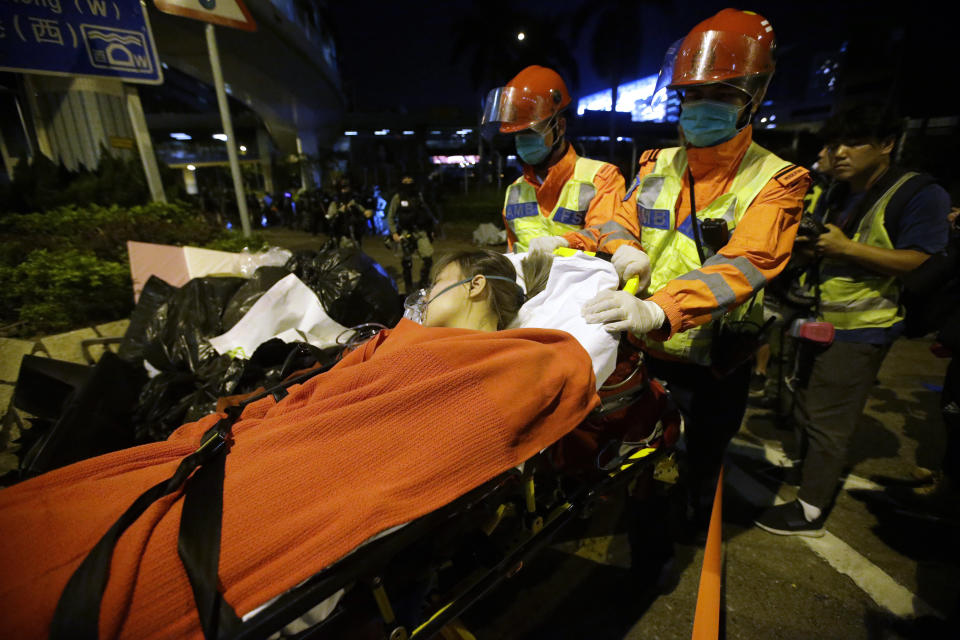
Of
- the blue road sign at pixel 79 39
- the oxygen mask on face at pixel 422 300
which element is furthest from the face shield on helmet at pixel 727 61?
the blue road sign at pixel 79 39

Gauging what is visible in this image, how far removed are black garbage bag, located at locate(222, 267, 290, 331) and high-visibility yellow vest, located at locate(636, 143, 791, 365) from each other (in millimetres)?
2661

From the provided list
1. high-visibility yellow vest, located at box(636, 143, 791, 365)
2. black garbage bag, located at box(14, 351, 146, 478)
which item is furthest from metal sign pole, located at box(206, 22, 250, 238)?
high-visibility yellow vest, located at box(636, 143, 791, 365)

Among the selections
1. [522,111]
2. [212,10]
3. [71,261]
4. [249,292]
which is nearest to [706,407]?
[522,111]

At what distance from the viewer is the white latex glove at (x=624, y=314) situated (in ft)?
4.49

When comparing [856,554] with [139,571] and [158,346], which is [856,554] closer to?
[139,571]

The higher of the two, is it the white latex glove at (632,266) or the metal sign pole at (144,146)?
the metal sign pole at (144,146)

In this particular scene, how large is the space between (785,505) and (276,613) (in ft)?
9.07

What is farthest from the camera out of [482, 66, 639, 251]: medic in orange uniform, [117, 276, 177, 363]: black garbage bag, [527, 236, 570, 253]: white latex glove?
[117, 276, 177, 363]: black garbage bag

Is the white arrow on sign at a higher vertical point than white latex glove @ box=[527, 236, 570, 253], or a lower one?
higher

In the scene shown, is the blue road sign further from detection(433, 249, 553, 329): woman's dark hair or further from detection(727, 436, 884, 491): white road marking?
detection(727, 436, 884, 491): white road marking

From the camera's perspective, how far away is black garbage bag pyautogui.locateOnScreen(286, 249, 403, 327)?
10.6 feet

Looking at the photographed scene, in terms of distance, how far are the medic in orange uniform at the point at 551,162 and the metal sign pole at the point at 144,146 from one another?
609 cm

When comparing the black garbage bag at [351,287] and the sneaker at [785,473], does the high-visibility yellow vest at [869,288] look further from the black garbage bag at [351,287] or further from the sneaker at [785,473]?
the black garbage bag at [351,287]

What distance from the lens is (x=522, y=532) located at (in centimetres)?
143
